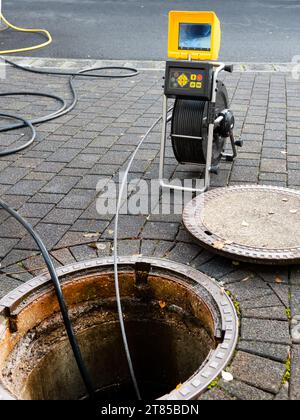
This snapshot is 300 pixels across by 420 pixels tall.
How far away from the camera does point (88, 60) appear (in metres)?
9.95

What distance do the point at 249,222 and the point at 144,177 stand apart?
143cm

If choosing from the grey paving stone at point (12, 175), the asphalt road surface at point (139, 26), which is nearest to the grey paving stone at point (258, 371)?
the grey paving stone at point (12, 175)

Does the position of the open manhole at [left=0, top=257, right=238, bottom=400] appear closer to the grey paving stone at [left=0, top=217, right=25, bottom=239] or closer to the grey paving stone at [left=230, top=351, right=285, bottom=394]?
the grey paving stone at [left=230, top=351, right=285, bottom=394]

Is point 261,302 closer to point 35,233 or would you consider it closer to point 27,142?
point 35,233

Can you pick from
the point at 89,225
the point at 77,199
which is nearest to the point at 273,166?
the point at 77,199

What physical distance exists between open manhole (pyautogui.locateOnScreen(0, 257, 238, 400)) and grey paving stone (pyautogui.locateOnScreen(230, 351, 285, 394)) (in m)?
0.25

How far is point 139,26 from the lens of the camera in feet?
43.7

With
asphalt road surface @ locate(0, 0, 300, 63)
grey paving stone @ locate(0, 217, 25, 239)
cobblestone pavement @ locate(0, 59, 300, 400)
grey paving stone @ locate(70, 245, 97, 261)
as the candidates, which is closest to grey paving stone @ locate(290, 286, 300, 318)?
cobblestone pavement @ locate(0, 59, 300, 400)

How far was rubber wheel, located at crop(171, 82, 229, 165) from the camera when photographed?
450cm

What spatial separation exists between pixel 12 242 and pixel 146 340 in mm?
1236

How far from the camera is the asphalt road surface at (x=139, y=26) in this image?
34.9ft

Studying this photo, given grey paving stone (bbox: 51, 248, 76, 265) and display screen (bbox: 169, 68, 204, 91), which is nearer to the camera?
grey paving stone (bbox: 51, 248, 76, 265)

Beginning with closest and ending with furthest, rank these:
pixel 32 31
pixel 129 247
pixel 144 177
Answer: pixel 129 247, pixel 144 177, pixel 32 31

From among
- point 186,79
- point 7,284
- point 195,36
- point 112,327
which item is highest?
point 195,36
